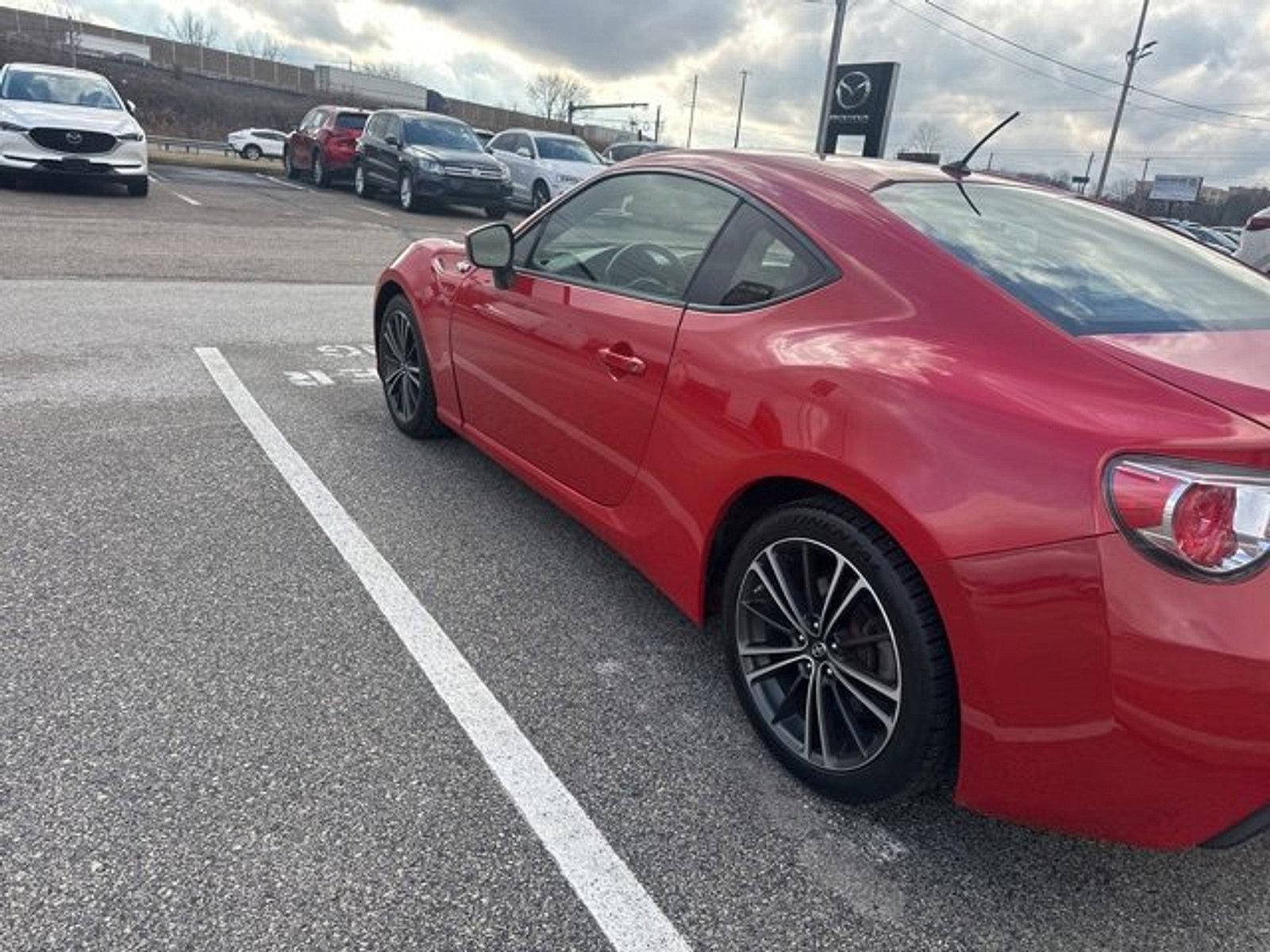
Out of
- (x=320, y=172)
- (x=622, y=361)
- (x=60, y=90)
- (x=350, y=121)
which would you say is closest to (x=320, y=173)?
(x=320, y=172)

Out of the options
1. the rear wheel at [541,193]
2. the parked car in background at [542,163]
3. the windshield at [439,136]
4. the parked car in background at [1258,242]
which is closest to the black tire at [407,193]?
the windshield at [439,136]

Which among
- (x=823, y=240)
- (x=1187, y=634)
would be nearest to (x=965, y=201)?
(x=823, y=240)

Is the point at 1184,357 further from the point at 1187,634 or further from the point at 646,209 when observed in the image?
the point at 646,209

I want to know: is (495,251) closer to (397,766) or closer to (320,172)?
(397,766)

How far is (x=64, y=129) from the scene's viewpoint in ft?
41.3

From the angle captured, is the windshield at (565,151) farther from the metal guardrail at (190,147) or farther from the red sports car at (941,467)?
the metal guardrail at (190,147)

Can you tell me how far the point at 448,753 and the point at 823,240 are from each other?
5.34ft

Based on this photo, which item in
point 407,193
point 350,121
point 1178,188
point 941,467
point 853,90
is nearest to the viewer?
point 941,467

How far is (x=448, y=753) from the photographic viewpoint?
2.33 metres

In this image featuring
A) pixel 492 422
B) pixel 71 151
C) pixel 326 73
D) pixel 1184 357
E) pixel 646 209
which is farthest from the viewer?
pixel 326 73

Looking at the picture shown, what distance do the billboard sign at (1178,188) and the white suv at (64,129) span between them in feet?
247

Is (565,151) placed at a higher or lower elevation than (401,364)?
higher

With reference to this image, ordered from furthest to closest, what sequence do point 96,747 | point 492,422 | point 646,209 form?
point 492,422 < point 646,209 < point 96,747

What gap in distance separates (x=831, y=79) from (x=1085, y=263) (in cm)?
1975
